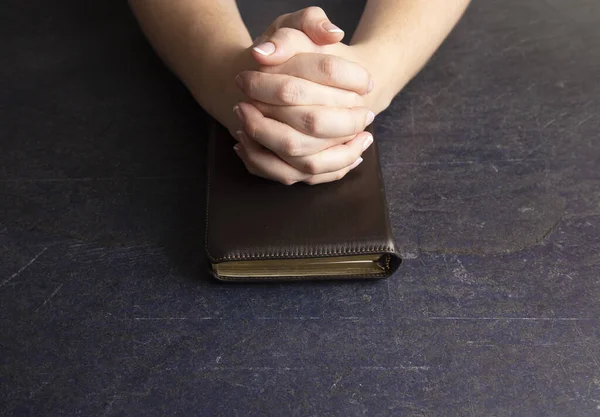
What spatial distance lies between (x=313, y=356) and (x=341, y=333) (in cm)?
6

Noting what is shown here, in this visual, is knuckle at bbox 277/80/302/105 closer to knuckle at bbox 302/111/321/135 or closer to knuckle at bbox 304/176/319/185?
knuckle at bbox 302/111/321/135

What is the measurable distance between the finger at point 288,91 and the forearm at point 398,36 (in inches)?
5.4

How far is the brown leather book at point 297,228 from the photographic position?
87cm

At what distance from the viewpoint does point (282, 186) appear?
37.2 inches

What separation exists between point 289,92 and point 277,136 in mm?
66

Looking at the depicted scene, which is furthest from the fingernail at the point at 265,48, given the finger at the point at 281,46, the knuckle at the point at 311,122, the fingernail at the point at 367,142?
the fingernail at the point at 367,142

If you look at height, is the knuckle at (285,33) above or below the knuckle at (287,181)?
above

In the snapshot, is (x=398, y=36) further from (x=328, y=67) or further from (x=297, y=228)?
(x=297, y=228)

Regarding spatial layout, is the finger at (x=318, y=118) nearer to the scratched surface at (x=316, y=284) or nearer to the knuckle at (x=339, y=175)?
the knuckle at (x=339, y=175)

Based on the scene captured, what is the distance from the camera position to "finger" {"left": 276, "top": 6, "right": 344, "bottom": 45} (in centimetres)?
89

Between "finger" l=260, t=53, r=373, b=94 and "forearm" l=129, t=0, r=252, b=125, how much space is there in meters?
0.10

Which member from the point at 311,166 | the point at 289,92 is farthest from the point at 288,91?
the point at 311,166

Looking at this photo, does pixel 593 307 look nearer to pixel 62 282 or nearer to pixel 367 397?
pixel 367 397

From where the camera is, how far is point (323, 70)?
0.86m
